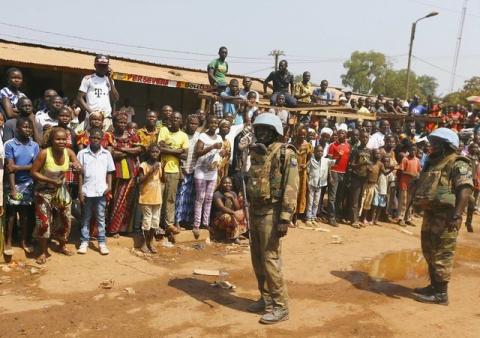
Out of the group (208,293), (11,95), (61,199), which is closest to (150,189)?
(61,199)

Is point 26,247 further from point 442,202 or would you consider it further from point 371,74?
point 371,74

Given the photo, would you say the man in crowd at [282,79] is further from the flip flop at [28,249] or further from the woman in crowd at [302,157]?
the flip flop at [28,249]

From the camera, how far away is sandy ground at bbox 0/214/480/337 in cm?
461

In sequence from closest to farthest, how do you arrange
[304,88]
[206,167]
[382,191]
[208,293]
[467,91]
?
[208,293] < [206,167] < [382,191] < [304,88] < [467,91]

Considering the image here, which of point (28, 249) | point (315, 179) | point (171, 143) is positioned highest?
point (171, 143)

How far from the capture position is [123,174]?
6820 mm

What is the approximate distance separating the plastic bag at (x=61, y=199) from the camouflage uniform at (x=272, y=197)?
2.52 metres

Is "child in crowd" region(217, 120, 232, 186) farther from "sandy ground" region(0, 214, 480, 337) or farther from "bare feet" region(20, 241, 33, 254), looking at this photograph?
"bare feet" region(20, 241, 33, 254)

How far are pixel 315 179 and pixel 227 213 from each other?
7.76 feet

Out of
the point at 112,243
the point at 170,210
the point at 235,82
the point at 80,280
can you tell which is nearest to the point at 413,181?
the point at 235,82

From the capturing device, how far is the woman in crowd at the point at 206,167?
7574mm

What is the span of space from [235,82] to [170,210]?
3.53 meters

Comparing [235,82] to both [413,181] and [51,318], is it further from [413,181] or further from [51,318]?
[51,318]

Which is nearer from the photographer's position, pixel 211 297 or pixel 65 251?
pixel 211 297
